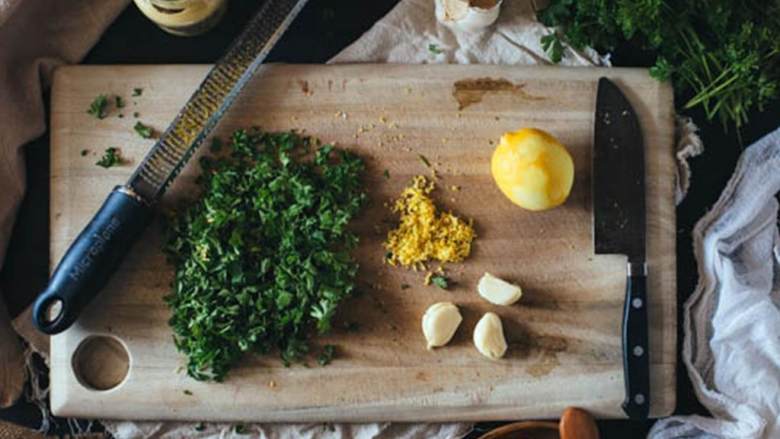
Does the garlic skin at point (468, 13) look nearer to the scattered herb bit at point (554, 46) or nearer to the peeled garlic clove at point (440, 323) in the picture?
the scattered herb bit at point (554, 46)

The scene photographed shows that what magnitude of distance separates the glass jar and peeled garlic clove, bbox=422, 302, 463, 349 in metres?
0.65

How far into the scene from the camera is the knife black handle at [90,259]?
5.12ft

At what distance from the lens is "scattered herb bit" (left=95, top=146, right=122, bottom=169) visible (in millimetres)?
1673

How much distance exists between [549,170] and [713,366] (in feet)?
1.67

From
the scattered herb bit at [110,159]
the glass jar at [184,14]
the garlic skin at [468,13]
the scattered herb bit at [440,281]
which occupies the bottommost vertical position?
the scattered herb bit at [110,159]

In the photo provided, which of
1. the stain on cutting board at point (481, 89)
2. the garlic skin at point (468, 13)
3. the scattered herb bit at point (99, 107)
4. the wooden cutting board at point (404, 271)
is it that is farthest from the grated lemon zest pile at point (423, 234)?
the scattered herb bit at point (99, 107)

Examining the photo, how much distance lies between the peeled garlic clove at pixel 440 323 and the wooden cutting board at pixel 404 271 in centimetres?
2

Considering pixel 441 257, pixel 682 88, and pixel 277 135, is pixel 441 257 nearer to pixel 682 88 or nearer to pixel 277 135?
pixel 277 135

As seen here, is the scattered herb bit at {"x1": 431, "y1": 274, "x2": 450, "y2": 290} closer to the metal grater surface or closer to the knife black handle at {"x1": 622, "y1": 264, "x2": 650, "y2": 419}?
the knife black handle at {"x1": 622, "y1": 264, "x2": 650, "y2": 419}

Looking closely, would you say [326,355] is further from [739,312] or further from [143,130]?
[739,312]

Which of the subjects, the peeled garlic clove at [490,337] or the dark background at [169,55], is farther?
the dark background at [169,55]

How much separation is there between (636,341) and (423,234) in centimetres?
42

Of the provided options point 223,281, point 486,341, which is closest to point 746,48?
point 486,341

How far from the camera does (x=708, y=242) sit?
1.75 metres
